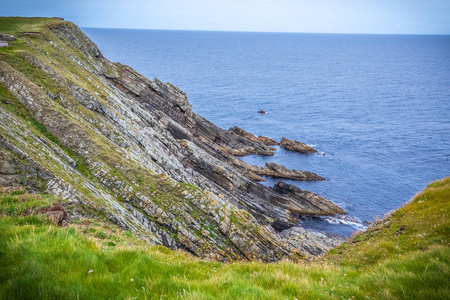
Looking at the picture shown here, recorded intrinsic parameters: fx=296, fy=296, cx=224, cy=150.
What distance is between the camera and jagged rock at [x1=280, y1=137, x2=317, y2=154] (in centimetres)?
8144

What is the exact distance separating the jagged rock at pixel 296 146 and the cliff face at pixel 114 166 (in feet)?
107

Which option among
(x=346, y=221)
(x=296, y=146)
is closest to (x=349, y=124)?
(x=296, y=146)

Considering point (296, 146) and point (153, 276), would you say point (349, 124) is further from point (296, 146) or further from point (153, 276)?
point (153, 276)

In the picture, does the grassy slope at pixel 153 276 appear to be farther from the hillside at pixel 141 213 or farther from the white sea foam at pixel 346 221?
the white sea foam at pixel 346 221

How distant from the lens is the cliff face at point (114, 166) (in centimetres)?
2022

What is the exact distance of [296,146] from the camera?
8225cm

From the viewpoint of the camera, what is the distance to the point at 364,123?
104m

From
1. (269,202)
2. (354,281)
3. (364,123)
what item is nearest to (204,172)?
(269,202)

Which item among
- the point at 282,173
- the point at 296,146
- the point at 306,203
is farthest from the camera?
the point at 296,146

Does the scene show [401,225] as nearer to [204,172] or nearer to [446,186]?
[446,186]

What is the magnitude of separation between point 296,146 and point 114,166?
62628 millimetres

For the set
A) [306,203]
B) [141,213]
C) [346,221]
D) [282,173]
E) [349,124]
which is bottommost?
[141,213]

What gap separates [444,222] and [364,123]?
9724cm

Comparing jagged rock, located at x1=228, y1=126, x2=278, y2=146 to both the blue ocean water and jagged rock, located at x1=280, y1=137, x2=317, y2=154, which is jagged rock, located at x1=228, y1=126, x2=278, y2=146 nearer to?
jagged rock, located at x1=280, y1=137, x2=317, y2=154
